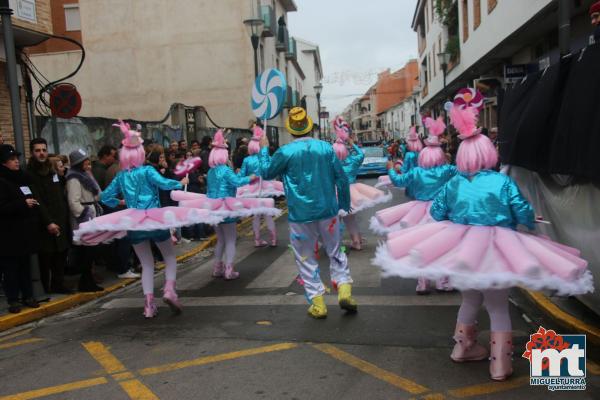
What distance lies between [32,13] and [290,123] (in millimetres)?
6013

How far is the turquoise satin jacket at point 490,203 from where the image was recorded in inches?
158

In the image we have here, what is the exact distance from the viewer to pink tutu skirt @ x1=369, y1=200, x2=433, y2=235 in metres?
6.05

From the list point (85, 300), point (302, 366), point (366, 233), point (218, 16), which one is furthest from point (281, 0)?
point (302, 366)

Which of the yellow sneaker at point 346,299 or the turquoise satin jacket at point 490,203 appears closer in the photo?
the turquoise satin jacket at point 490,203

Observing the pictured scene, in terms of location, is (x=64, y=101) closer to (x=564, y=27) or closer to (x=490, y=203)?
(x=564, y=27)

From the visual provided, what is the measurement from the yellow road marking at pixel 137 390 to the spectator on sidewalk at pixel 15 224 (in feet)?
9.27

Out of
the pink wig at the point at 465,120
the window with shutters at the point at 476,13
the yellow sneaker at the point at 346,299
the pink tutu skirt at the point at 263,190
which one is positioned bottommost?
the yellow sneaker at the point at 346,299

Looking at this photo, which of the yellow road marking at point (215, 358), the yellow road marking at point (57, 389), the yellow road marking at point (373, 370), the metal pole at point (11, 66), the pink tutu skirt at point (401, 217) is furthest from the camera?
the metal pole at point (11, 66)

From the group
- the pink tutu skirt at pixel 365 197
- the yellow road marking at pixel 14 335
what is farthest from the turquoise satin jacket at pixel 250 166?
the yellow road marking at pixel 14 335

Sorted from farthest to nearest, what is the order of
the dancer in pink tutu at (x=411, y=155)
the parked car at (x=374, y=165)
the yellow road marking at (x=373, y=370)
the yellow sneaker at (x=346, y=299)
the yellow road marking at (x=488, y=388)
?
the parked car at (x=374, y=165), the dancer in pink tutu at (x=411, y=155), the yellow sneaker at (x=346, y=299), the yellow road marking at (x=373, y=370), the yellow road marking at (x=488, y=388)

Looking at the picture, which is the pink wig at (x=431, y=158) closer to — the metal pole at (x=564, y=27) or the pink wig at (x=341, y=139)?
the metal pole at (x=564, y=27)

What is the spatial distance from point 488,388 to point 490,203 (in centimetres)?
132

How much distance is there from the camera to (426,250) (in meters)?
3.91

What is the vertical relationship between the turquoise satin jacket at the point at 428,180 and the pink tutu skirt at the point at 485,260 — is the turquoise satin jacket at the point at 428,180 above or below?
above
